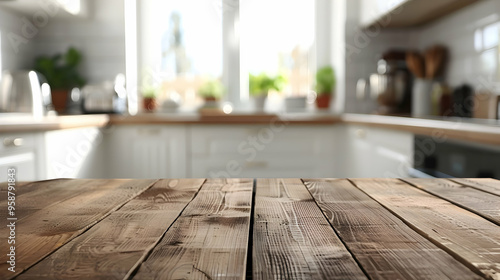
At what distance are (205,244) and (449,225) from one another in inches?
11.6

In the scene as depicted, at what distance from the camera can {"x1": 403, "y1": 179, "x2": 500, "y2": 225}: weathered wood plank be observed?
0.67 m

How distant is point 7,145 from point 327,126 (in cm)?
186

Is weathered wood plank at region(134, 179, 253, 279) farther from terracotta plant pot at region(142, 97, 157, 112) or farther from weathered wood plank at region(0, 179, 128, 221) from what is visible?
terracotta plant pot at region(142, 97, 157, 112)

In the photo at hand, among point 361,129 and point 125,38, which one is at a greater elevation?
point 125,38

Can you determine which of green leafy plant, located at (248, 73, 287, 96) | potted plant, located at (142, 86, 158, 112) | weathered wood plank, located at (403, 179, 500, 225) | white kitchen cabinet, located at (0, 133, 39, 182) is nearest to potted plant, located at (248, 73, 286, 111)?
green leafy plant, located at (248, 73, 287, 96)

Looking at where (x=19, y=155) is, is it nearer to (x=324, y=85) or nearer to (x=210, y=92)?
(x=210, y=92)

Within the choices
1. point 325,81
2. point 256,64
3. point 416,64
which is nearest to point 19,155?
point 256,64

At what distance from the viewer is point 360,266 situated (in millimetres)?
432

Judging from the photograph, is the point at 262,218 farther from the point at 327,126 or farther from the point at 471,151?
the point at 327,126

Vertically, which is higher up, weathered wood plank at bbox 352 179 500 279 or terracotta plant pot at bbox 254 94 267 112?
terracotta plant pot at bbox 254 94 267 112

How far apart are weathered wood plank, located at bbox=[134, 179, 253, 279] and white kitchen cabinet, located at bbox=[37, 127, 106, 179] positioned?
175cm

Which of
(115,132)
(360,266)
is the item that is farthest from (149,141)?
(360,266)

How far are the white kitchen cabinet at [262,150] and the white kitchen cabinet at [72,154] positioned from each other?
57cm

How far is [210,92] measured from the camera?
12.0 ft
